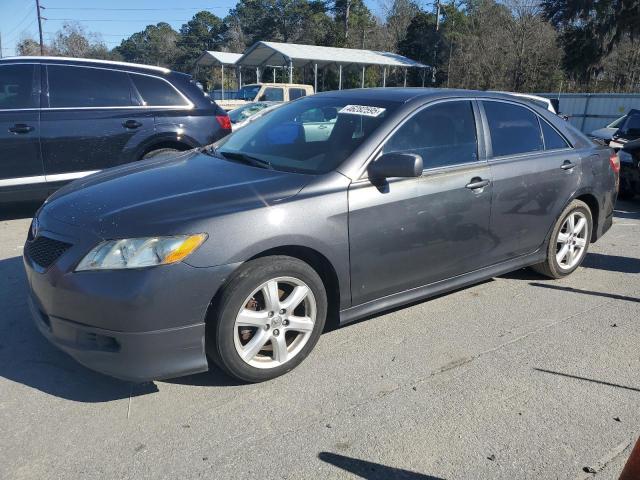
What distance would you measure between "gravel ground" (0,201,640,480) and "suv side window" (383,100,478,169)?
3.88ft

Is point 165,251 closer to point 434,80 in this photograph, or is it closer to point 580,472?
point 580,472

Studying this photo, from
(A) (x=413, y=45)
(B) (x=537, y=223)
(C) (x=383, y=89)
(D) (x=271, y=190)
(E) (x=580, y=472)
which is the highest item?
(A) (x=413, y=45)

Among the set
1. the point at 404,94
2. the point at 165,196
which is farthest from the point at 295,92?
the point at 165,196

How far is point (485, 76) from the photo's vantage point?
3662 centimetres

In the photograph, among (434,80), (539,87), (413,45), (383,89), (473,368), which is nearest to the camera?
(473,368)

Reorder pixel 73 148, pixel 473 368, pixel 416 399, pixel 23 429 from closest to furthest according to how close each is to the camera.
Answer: pixel 23 429 → pixel 416 399 → pixel 473 368 → pixel 73 148

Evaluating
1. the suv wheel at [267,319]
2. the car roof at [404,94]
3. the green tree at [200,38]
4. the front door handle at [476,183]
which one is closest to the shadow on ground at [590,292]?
the front door handle at [476,183]

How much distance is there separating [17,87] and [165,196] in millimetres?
4282

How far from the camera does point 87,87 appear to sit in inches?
255

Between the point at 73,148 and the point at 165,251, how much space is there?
14.3 ft

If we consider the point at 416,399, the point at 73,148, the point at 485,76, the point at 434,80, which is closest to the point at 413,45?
the point at 434,80

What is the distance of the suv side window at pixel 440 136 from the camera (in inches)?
144

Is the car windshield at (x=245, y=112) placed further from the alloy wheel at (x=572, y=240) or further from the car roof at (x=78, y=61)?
the alloy wheel at (x=572, y=240)

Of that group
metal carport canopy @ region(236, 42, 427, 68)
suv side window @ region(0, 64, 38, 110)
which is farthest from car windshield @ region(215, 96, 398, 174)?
metal carport canopy @ region(236, 42, 427, 68)
